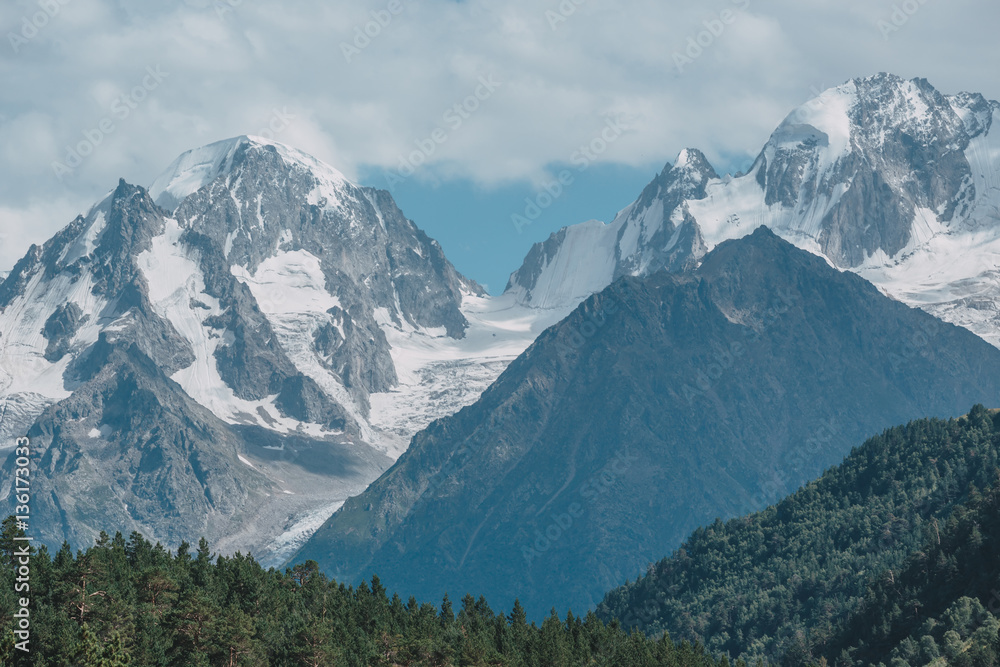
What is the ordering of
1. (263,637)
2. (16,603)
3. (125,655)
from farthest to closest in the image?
(263,637) < (16,603) < (125,655)

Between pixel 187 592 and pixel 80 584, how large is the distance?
12.4 meters

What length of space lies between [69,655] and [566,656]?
7760cm

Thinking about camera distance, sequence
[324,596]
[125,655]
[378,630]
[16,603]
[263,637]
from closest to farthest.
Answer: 1. [125,655]
2. [16,603]
3. [263,637]
4. [378,630]
5. [324,596]

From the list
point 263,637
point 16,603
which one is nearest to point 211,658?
point 263,637

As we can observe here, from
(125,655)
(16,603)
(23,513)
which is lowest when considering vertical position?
(125,655)

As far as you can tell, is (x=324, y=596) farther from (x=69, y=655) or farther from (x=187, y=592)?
(x=69, y=655)

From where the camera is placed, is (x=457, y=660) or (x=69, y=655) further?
(x=457, y=660)

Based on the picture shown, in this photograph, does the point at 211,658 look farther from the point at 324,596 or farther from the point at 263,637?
the point at 324,596

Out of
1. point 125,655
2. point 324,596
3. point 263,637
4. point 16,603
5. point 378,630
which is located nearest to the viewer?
point 125,655

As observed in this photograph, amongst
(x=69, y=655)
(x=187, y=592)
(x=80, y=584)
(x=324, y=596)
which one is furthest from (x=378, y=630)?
(x=69, y=655)

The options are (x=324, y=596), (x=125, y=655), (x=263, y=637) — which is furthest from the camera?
(x=324, y=596)

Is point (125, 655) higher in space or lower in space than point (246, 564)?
lower

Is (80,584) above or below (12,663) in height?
above

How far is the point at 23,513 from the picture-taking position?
158500mm
